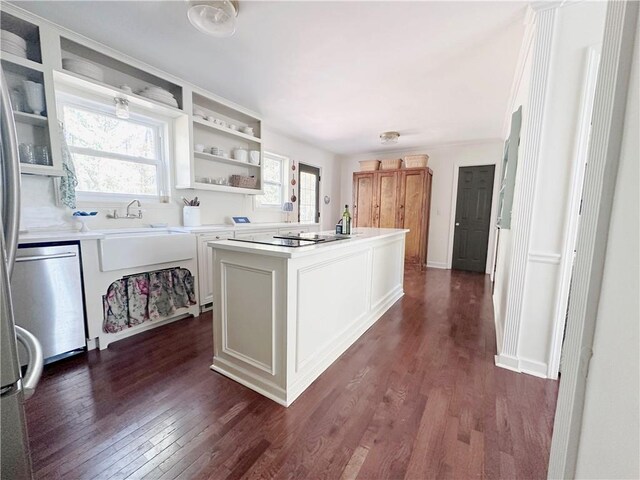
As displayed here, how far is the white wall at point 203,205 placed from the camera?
7.09 ft

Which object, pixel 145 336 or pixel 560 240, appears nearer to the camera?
pixel 560 240

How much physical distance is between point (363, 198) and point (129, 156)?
4.19 meters

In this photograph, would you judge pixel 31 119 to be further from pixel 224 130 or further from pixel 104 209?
pixel 224 130

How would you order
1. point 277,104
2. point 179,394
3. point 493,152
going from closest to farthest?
point 179,394 → point 277,104 → point 493,152

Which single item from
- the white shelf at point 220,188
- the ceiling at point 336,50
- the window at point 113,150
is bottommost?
the white shelf at point 220,188

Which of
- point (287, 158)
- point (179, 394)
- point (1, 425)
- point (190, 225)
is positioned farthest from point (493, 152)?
point (1, 425)

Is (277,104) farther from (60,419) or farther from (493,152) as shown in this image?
(493,152)

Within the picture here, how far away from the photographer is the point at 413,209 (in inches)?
207

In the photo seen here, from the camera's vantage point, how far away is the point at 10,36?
1859mm

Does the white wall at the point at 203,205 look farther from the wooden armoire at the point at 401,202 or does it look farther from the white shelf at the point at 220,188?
the wooden armoire at the point at 401,202

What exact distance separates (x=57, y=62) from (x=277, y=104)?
6.70 ft

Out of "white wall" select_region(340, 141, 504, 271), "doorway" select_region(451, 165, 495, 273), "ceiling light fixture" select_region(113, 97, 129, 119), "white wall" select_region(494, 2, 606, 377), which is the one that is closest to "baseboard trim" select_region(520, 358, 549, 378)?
"white wall" select_region(494, 2, 606, 377)

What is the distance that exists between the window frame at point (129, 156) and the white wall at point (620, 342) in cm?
335

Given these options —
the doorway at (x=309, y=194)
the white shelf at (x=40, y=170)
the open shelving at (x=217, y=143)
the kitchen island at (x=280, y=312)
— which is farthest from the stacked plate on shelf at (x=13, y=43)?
the doorway at (x=309, y=194)
